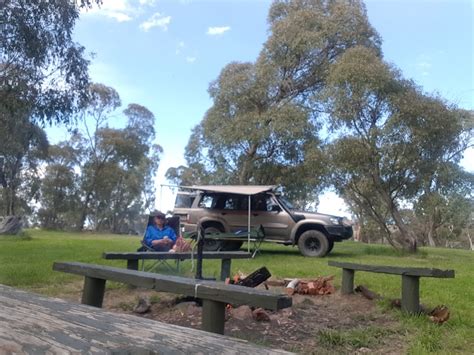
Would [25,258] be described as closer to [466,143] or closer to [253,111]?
[253,111]

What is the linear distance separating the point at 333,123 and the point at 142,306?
38.4 feet

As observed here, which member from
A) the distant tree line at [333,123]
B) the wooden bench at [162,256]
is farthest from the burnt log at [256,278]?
the distant tree line at [333,123]

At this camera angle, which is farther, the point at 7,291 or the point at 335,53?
the point at 335,53

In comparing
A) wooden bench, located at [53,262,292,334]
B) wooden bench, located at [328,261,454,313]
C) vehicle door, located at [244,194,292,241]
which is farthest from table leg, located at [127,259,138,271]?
vehicle door, located at [244,194,292,241]

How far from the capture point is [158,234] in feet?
28.1

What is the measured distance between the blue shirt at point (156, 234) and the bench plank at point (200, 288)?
13.6ft

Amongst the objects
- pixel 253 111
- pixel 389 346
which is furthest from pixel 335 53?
pixel 389 346

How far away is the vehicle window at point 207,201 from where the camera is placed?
13176 mm

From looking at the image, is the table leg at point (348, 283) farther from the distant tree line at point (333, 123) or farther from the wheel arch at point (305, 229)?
the distant tree line at point (333, 123)

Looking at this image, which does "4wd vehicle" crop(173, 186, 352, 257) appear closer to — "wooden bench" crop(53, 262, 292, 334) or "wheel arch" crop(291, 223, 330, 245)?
"wheel arch" crop(291, 223, 330, 245)

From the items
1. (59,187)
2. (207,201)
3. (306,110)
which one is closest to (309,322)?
(207,201)

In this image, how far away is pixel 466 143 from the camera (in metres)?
19.0

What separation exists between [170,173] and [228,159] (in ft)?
92.0

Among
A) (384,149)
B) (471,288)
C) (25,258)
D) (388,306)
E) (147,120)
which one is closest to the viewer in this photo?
(388,306)
